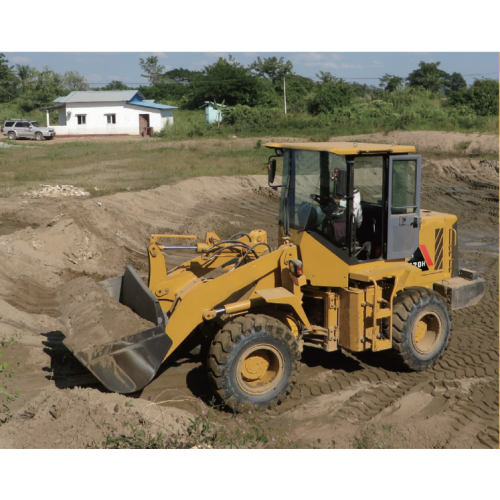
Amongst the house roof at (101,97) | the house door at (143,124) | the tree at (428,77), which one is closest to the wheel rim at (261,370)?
the house door at (143,124)

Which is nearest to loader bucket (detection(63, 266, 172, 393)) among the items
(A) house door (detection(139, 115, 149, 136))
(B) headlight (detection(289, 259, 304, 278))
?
(B) headlight (detection(289, 259, 304, 278))

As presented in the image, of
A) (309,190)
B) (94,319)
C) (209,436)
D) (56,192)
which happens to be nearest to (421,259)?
(309,190)

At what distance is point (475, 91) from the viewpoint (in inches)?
1441

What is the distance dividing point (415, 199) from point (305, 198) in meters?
1.25

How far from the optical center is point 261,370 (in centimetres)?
587

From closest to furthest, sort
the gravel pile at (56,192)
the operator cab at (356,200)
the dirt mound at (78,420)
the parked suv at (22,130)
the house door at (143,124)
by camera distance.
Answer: the dirt mound at (78,420) → the operator cab at (356,200) → the gravel pile at (56,192) → the parked suv at (22,130) → the house door at (143,124)

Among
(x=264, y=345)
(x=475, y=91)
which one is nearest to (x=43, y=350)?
(x=264, y=345)

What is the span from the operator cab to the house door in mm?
37707

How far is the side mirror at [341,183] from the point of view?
5473 mm

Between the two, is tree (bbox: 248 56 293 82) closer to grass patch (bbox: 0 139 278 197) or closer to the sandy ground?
grass patch (bbox: 0 139 278 197)

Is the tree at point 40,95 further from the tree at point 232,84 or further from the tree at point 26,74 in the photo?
the tree at point 232,84

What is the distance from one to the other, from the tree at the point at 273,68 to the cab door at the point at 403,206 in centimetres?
4665

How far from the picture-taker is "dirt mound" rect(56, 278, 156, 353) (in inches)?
232

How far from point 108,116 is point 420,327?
39551 mm
